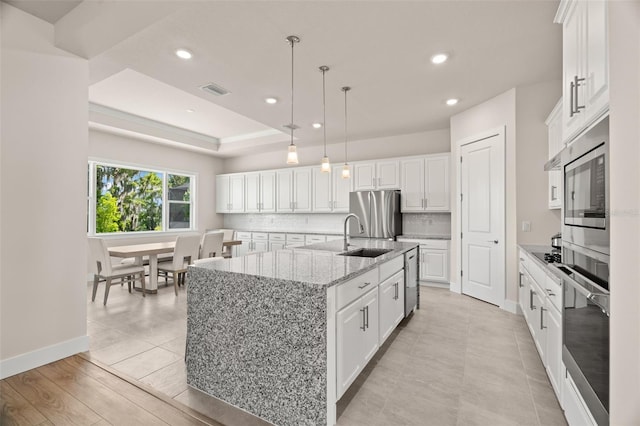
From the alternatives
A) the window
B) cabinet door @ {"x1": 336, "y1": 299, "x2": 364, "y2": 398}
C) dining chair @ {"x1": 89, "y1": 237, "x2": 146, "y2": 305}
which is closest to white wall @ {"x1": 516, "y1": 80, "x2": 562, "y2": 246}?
cabinet door @ {"x1": 336, "y1": 299, "x2": 364, "y2": 398}

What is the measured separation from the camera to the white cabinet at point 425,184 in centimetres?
506

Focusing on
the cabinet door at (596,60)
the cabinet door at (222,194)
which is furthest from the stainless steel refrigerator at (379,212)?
the cabinet door at (596,60)

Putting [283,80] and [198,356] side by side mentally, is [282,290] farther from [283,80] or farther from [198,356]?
[283,80]

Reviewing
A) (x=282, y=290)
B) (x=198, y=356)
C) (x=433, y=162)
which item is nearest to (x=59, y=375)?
(x=198, y=356)

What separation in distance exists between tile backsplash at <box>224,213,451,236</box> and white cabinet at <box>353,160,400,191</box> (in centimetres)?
74

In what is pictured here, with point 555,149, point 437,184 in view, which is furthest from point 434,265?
point 555,149

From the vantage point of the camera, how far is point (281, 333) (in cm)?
169

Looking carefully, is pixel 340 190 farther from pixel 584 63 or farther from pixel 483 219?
pixel 584 63

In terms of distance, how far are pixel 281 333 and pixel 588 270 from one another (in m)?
1.54

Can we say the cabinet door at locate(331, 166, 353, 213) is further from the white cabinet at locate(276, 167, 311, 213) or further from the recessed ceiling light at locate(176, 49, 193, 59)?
the recessed ceiling light at locate(176, 49, 193, 59)

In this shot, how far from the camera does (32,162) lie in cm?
236

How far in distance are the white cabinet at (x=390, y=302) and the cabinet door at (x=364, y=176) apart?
116 inches

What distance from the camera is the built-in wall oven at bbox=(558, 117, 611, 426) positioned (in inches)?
45.0

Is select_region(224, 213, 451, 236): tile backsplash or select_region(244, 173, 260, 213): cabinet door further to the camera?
select_region(244, 173, 260, 213): cabinet door
